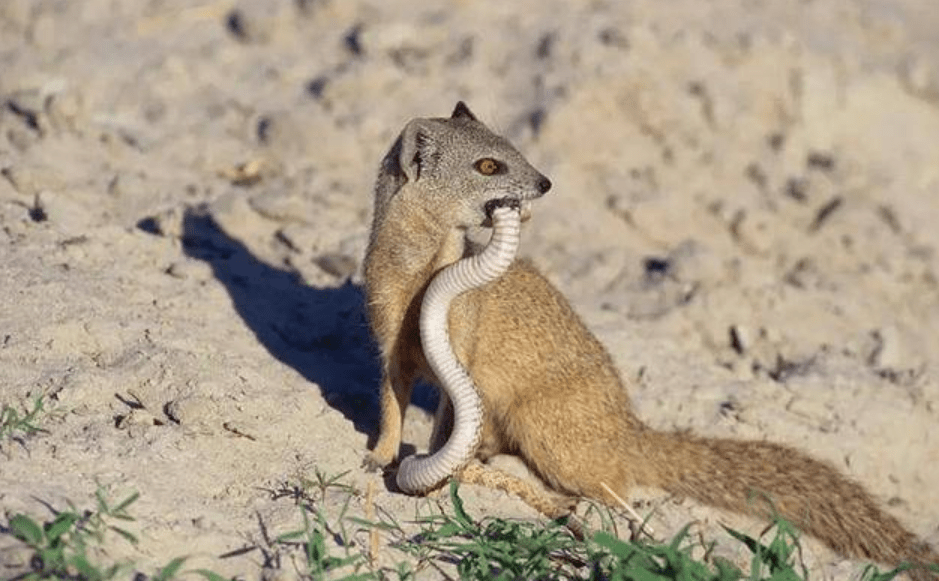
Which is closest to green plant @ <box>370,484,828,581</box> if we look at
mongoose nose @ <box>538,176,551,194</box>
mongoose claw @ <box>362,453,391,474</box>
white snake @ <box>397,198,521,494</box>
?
white snake @ <box>397,198,521,494</box>

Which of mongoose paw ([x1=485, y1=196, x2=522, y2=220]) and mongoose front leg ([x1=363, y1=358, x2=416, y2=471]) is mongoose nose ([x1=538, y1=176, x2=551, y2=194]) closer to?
mongoose paw ([x1=485, y1=196, x2=522, y2=220])

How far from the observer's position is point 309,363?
4633mm

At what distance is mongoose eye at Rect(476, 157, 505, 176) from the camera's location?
3.88 metres

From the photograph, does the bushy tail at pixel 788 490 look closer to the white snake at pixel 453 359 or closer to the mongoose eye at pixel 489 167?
the white snake at pixel 453 359

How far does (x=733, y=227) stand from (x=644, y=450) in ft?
7.32

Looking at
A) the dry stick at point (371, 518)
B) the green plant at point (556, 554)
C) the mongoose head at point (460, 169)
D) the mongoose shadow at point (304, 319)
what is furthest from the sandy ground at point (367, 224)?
the mongoose head at point (460, 169)

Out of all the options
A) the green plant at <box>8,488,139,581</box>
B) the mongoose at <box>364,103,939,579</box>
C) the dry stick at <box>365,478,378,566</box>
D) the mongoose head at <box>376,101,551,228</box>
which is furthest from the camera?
the mongoose at <box>364,103,939,579</box>

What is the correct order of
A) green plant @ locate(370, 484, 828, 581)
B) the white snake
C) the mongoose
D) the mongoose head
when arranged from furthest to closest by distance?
the mongoose, the mongoose head, the white snake, green plant @ locate(370, 484, 828, 581)

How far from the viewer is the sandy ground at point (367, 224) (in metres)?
3.88

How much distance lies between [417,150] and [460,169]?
0.52 feet

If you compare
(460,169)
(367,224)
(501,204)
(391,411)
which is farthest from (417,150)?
(367,224)

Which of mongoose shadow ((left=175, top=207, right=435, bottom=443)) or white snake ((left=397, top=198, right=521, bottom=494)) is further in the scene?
mongoose shadow ((left=175, top=207, right=435, bottom=443))

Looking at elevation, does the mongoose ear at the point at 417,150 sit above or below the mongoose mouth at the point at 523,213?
above

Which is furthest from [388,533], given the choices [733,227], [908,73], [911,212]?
[908,73]
